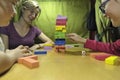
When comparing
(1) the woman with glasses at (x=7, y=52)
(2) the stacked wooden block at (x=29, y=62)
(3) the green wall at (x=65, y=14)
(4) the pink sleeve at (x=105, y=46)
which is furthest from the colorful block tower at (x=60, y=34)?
(3) the green wall at (x=65, y=14)

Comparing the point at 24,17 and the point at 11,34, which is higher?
the point at 24,17

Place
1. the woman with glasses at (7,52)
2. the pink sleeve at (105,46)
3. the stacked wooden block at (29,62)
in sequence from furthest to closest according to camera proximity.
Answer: the pink sleeve at (105,46)
the stacked wooden block at (29,62)
the woman with glasses at (7,52)

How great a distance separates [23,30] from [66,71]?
4.53 ft

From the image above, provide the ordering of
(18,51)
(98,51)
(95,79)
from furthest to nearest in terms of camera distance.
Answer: (98,51) → (18,51) → (95,79)

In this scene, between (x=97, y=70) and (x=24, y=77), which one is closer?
(x=24, y=77)

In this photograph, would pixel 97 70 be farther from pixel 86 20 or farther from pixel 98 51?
pixel 86 20

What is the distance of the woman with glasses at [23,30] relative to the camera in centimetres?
228

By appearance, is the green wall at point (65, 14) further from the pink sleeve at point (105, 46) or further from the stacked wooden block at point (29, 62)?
the stacked wooden block at point (29, 62)

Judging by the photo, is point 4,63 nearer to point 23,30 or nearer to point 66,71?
point 66,71

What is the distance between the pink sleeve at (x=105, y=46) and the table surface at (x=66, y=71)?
1.00ft

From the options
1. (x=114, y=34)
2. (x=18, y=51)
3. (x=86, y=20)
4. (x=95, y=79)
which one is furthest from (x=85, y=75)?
(x=86, y=20)

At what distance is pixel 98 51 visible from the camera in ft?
5.93

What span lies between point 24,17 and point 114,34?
1.03m

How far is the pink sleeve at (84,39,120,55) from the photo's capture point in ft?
5.39
